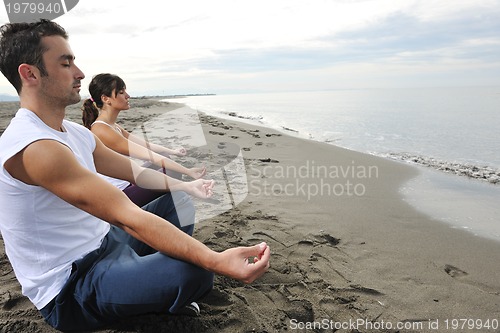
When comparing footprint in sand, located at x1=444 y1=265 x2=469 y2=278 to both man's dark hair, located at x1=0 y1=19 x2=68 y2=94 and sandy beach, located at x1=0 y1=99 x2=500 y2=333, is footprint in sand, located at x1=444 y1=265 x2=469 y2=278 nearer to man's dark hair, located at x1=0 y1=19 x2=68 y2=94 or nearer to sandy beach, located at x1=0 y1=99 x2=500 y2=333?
sandy beach, located at x1=0 y1=99 x2=500 y2=333

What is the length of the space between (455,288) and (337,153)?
18.8ft

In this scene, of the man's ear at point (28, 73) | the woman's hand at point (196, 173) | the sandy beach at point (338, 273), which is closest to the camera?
the man's ear at point (28, 73)

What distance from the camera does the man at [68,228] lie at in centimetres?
148

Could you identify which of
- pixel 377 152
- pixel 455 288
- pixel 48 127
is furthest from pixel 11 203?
pixel 377 152

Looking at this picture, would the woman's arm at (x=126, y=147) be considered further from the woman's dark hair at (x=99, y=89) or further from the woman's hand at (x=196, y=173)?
the woman's dark hair at (x=99, y=89)

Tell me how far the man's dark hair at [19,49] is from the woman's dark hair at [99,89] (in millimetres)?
1919

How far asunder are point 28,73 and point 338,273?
2545 mm

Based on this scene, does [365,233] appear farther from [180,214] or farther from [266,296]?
[180,214]

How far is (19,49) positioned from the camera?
1.67m

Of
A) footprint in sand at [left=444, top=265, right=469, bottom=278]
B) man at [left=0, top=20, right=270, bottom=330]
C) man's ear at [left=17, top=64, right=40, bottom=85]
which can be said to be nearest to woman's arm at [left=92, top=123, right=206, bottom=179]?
man at [left=0, top=20, right=270, bottom=330]

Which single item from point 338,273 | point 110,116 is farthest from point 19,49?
point 338,273

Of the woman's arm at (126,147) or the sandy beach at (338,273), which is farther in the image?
the woman's arm at (126,147)

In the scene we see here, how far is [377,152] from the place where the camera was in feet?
29.8

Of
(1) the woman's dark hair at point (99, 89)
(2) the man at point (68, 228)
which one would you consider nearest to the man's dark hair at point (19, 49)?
(2) the man at point (68, 228)
